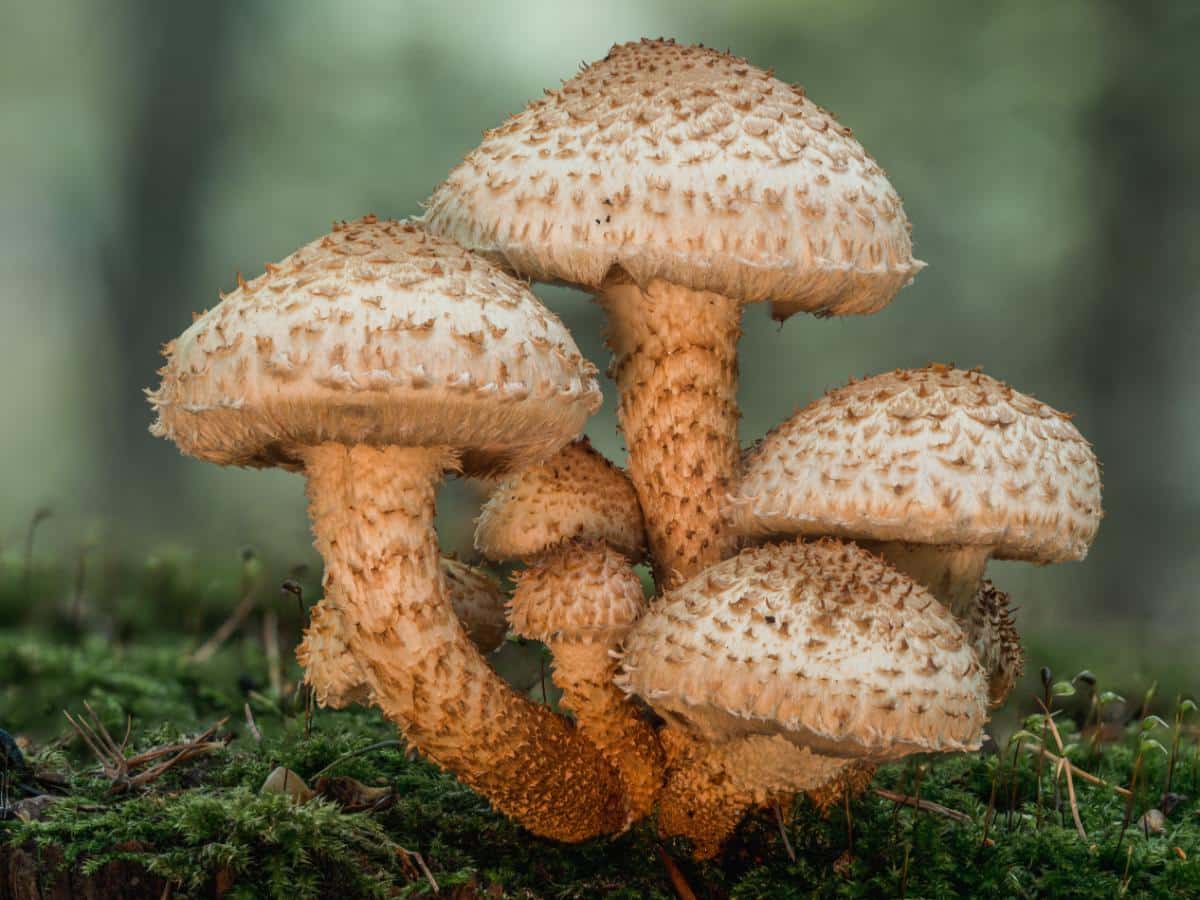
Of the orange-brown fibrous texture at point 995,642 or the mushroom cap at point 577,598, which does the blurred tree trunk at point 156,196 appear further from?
the orange-brown fibrous texture at point 995,642

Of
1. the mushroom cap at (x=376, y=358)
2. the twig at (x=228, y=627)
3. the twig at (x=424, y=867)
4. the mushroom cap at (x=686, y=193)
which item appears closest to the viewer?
the mushroom cap at (x=376, y=358)

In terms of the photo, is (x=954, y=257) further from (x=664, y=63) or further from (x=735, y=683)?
(x=735, y=683)

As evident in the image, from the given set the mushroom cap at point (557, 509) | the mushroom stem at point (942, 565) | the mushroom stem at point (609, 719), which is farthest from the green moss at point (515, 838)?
the mushroom cap at point (557, 509)

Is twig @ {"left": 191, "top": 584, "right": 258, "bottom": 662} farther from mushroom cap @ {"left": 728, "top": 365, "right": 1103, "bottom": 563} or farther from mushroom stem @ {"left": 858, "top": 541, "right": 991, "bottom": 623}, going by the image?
mushroom stem @ {"left": 858, "top": 541, "right": 991, "bottom": 623}

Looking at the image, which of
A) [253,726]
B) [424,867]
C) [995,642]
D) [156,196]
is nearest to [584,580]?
[424,867]

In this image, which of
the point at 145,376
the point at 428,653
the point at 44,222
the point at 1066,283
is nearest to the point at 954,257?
the point at 1066,283

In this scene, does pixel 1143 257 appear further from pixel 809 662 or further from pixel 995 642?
pixel 809 662
